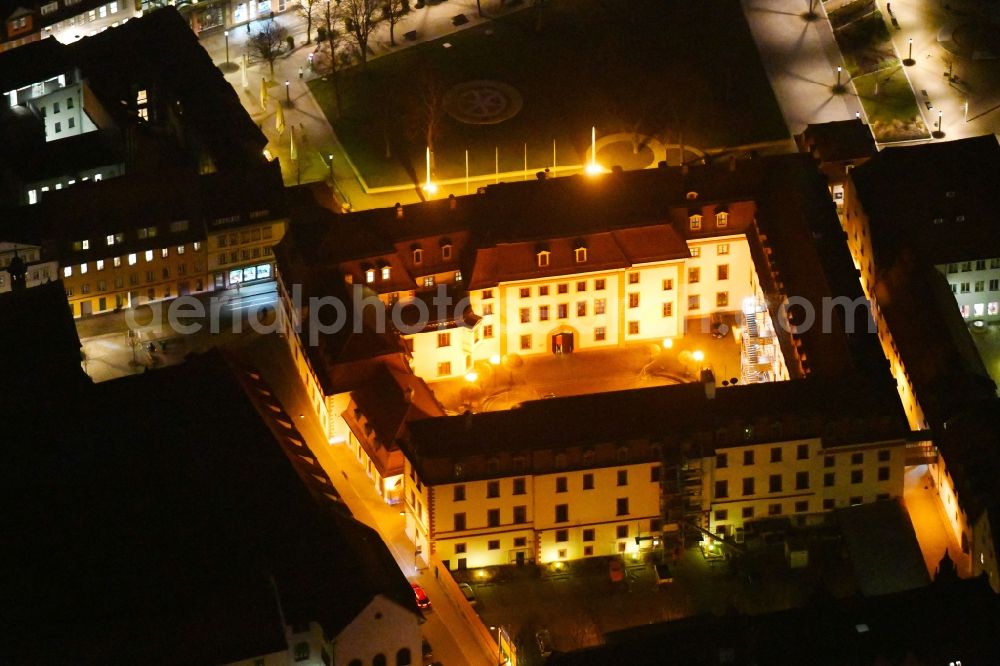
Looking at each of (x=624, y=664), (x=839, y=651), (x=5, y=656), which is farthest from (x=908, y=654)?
(x=5, y=656)

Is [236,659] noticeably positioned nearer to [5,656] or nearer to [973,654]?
[5,656]

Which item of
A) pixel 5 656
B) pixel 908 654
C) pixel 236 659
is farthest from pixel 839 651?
pixel 5 656

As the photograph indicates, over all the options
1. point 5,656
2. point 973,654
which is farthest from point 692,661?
point 5,656

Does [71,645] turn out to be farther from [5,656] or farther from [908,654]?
[908,654]

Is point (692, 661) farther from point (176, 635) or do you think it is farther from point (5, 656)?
point (5, 656)

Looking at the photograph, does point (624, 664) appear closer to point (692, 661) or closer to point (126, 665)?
point (692, 661)
